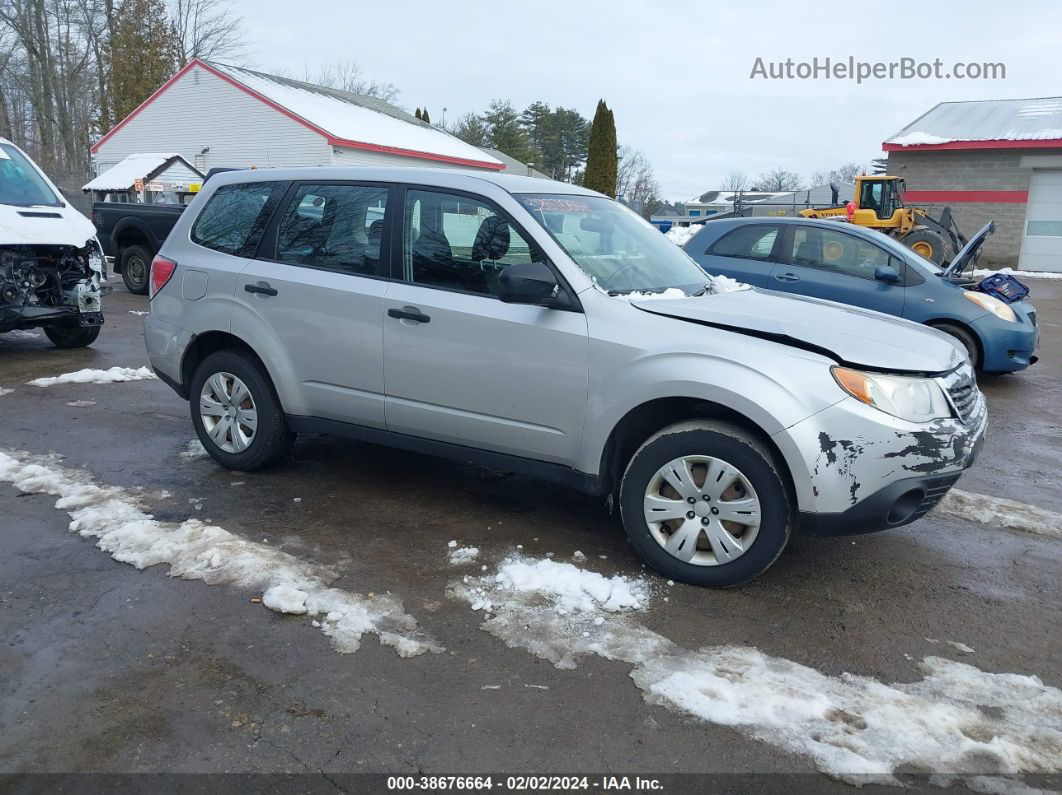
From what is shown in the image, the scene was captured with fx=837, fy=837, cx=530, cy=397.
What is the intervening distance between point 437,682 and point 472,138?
64.6 metres

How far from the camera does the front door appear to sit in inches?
160

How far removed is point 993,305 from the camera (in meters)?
8.66

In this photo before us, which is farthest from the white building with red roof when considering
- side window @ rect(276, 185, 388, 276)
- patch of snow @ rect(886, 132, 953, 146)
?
side window @ rect(276, 185, 388, 276)

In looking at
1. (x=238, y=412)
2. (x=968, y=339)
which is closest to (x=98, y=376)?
(x=238, y=412)

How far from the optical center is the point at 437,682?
3.09m

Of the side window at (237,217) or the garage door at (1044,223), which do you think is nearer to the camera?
the side window at (237,217)

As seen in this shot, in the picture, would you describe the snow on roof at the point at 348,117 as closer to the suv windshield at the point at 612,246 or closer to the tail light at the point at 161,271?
the tail light at the point at 161,271

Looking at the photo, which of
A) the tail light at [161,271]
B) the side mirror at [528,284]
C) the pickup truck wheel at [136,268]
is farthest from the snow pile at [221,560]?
the pickup truck wheel at [136,268]

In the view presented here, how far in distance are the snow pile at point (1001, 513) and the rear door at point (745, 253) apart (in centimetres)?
407

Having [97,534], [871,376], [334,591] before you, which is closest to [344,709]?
[334,591]

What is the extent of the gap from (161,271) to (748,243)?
6.14m

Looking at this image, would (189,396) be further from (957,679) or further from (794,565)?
(957,679)

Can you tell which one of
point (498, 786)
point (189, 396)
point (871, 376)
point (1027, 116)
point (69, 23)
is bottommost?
point (498, 786)

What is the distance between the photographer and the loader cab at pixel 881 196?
23766mm
